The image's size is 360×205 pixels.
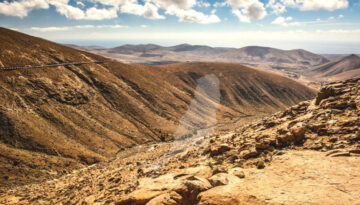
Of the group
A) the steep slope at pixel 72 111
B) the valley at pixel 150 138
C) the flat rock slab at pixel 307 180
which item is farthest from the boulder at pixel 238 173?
the steep slope at pixel 72 111

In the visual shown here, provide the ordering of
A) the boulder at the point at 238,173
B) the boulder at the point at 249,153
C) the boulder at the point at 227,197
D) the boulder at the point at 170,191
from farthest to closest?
the boulder at the point at 249,153 → the boulder at the point at 238,173 → the boulder at the point at 170,191 → the boulder at the point at 227,197

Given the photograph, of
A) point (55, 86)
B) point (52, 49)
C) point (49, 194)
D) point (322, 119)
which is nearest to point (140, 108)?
point (55, 86)

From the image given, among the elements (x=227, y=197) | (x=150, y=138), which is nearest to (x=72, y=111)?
(x=150, y=138)

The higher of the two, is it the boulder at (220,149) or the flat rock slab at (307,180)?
the flat rock slab at (307,180)

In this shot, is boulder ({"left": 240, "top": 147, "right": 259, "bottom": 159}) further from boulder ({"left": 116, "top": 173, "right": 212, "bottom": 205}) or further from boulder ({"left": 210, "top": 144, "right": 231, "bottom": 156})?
boulder ({"left": 116, "top": 173, "right": 212, "bottom": 205})

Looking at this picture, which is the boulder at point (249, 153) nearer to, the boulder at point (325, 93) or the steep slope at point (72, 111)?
the boulder at point (325, 93)

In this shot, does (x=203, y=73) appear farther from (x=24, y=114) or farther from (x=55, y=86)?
(x=24, y=114)

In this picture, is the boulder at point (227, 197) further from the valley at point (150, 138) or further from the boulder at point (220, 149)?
the boulder at point (220, 149)

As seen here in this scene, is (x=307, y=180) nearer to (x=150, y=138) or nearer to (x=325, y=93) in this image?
(x=325, y=93)

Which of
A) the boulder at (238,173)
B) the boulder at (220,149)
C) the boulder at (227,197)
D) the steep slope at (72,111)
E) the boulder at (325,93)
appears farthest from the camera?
the steep slope at (72,111)

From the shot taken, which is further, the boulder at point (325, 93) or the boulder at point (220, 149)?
the boulder at point (325, 93)

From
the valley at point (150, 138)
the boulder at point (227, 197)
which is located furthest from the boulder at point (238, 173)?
the boulder at point (227, 197)
